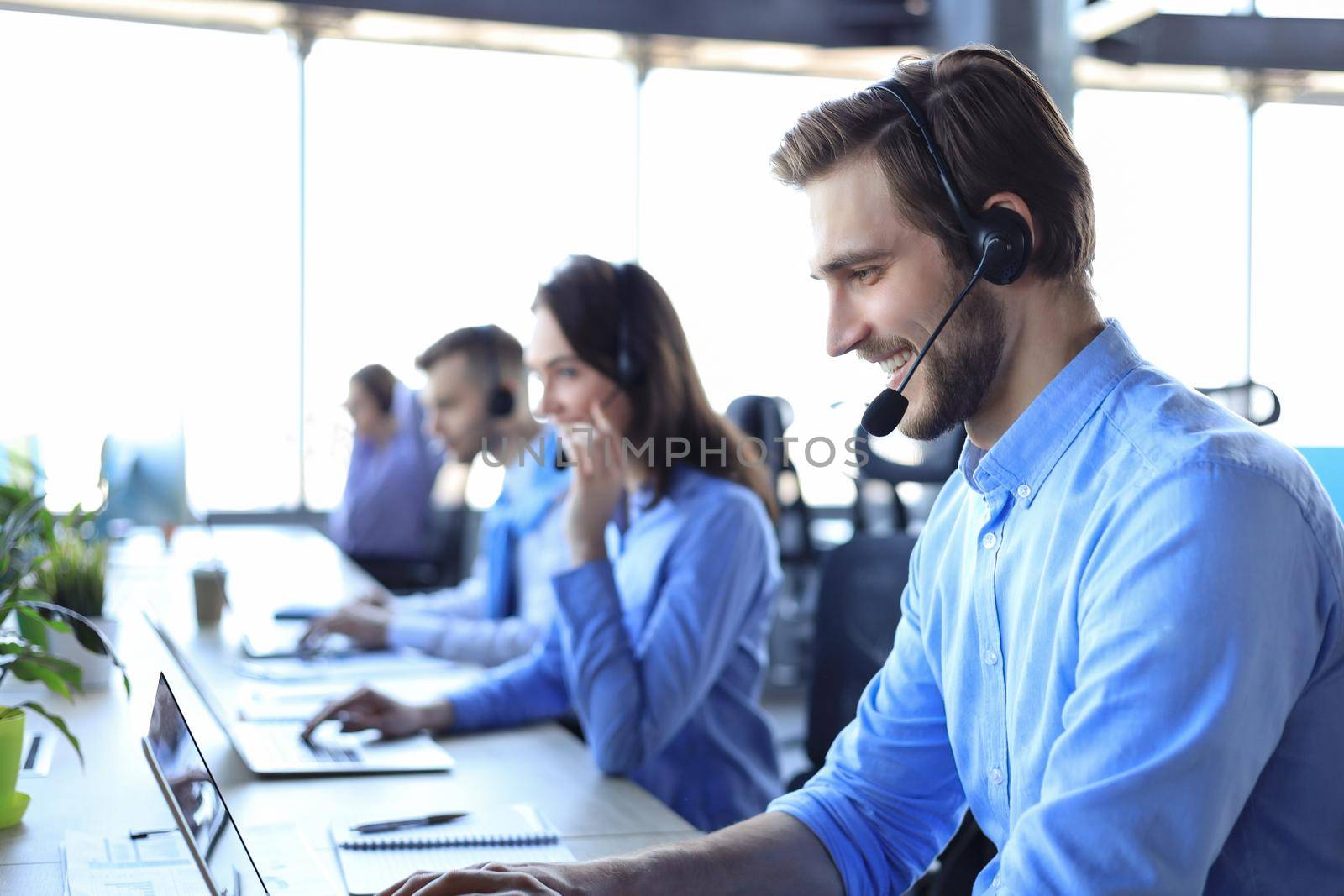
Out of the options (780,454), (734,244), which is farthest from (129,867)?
(734,244)

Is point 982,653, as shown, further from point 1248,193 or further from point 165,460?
point 165,460

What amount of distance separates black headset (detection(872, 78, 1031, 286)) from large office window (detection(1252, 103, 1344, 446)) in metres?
0.74

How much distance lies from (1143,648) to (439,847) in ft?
2.61

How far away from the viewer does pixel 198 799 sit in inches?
39.9

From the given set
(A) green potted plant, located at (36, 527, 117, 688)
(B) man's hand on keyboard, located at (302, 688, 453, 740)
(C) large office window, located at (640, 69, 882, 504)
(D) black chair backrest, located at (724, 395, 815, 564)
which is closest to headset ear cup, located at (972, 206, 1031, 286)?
(B) man's hand on keyboard, located at (302, 688, 453, 740)

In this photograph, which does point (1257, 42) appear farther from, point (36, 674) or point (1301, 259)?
point (36, 674)

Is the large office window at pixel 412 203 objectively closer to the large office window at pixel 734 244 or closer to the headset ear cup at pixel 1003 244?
the large office window at pixel 734 244

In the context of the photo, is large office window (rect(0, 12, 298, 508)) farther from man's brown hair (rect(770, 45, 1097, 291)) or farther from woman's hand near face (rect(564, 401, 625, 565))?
man's brown hair (rect(770, 45, 1097, 291))

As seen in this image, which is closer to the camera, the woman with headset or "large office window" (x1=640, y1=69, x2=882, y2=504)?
the woman with headset

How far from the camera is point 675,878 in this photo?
3.63 ft

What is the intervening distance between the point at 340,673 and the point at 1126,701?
170 cm

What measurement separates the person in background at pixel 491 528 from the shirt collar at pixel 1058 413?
3.00 ft

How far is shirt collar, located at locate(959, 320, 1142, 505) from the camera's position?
102 centimetres

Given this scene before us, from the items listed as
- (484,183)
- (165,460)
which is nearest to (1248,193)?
(165,460)
